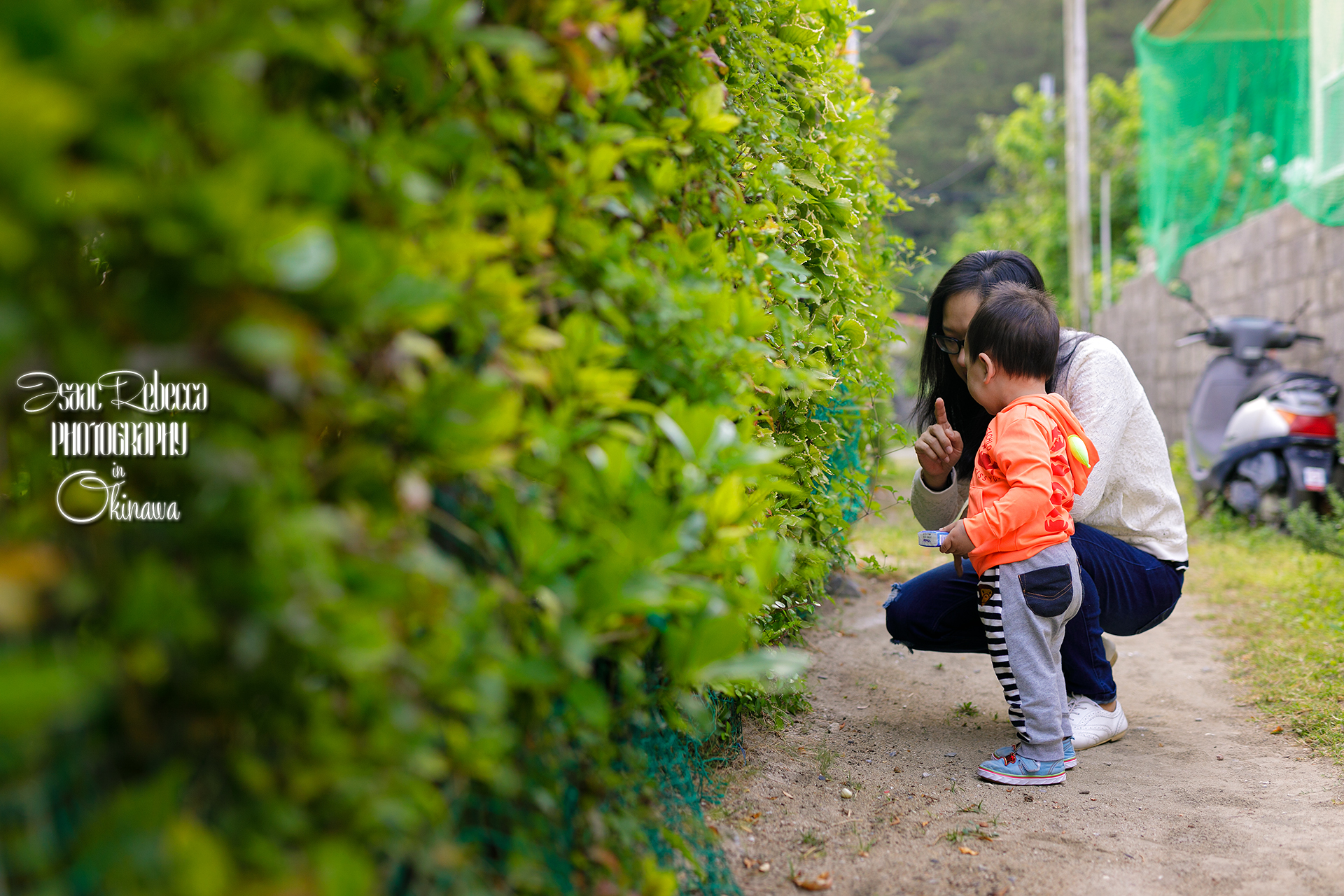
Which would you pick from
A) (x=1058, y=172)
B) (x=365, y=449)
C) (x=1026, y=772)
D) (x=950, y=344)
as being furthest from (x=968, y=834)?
(x=1058, y=172)

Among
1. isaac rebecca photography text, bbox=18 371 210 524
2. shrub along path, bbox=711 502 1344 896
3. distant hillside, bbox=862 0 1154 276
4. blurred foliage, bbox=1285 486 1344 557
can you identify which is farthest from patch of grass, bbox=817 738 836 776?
distant hillside, bbox=862 0 1154 276

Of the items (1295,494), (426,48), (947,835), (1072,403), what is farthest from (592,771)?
(1295,494)

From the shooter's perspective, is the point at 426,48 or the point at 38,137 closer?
the point at 38,137

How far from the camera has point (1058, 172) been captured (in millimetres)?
19188

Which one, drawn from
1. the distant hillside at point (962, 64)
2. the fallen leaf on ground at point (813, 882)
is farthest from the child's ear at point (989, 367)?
the distant hillside at point (962, 64)

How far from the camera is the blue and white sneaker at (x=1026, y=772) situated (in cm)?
237

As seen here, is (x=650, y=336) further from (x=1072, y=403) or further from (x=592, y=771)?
(x=1072, y=403)

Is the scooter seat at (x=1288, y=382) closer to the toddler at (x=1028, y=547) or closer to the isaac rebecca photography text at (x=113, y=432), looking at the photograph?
the toddler at (x=1028, y=547)

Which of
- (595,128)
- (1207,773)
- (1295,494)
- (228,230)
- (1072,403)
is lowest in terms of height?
(1207,773)

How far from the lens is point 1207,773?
2.50 meters

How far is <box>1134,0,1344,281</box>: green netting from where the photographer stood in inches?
223

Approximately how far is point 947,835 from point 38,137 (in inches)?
80.2

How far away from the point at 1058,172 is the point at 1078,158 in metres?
7.88

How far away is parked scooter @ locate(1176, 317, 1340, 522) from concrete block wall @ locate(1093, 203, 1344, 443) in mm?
164
